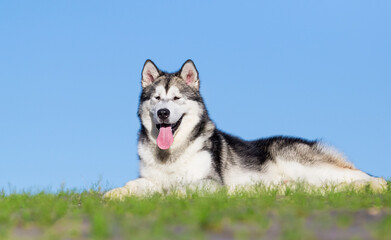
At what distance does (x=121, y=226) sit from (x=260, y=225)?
56.0 inches

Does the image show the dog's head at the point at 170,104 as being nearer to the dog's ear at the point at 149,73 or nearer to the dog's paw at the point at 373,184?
the dog's ear at the point at 149,73

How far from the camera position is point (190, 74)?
388 inches

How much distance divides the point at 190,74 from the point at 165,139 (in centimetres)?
147

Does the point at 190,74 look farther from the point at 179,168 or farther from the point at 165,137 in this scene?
the point at 179,168

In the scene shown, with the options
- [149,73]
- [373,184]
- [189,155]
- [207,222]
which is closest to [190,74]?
[149,73]

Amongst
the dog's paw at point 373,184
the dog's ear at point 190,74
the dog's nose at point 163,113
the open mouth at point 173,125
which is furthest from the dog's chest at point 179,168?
the dog's paw at point 373,184

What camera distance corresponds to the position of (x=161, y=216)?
17.4 ft

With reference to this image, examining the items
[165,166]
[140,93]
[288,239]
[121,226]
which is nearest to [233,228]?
[288,239]

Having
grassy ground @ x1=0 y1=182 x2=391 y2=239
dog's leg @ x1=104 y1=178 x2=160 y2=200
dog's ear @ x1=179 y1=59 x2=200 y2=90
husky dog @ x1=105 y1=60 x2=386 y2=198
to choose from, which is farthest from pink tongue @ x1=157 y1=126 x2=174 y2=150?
grassy ground @ x1=0 y1=182 x2=391 y2=239

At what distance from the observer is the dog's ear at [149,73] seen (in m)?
9.90

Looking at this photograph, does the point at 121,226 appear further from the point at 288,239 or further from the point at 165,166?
the point at 165,166

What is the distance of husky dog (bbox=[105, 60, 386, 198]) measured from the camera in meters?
9.31

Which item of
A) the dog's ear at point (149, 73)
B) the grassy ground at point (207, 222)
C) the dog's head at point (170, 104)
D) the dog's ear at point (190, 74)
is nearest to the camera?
the grassy ground at point (207, 222)

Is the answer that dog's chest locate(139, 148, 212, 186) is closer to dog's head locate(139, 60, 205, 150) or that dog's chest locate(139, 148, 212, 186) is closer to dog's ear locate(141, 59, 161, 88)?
dog's head locate(139, 60, 205, 150)
